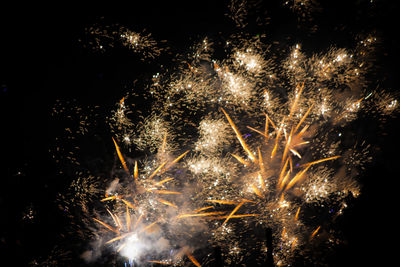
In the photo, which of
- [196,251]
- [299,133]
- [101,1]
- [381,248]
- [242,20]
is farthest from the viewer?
[299,133]

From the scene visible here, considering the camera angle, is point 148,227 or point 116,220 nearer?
point 116,220

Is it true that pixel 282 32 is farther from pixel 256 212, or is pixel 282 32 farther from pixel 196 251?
pixel 196 251

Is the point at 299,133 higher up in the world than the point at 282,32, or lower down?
lower down

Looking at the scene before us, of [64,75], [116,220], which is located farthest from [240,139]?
[64,75]

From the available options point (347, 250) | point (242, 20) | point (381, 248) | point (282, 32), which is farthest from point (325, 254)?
point (242, 20)

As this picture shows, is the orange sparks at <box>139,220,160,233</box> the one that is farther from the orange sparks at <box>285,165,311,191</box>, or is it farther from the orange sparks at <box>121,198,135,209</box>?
the orange sparks at <box>285,165,311,191</box>

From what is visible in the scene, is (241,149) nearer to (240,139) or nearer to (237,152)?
(237,152)
